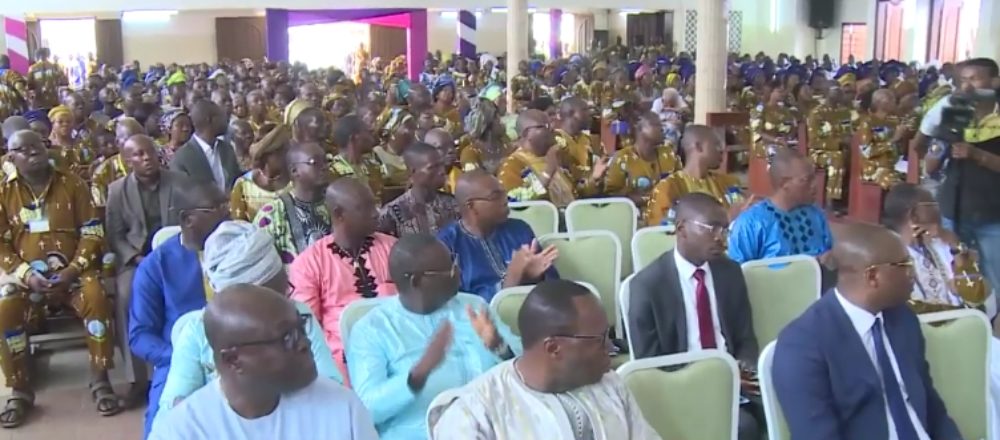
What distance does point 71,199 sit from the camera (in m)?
4.40

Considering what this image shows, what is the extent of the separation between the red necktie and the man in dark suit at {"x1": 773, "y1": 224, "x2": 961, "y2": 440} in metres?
0.61

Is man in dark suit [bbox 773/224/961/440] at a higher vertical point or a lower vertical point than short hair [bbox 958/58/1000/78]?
lower

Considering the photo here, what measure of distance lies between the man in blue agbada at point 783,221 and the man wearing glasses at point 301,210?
1667 millimetres

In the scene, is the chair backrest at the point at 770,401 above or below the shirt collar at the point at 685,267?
below


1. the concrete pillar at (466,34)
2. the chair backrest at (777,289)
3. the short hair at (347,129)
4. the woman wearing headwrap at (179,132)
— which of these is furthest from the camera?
the concrete pillar at (466,34)

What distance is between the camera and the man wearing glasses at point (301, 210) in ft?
13.3

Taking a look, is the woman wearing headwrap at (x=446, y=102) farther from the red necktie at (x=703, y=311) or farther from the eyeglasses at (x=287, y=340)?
the eyeglasses at (x=287, y=340)

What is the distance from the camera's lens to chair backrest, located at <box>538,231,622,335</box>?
3857 mm

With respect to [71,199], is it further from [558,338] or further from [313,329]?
[558,338]

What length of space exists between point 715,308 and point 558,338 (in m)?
1.20

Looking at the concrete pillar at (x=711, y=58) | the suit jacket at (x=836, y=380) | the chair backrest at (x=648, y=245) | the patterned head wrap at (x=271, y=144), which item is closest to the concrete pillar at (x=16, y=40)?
the concrete pillar at (x=711, y=58)

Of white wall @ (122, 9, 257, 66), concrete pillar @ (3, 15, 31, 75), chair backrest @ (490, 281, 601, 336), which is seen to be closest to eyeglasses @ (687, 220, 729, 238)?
chair backrest @ (490, 281, 601, 336)

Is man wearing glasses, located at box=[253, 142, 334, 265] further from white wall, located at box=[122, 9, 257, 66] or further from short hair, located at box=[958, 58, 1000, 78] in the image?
white wall, located at box=[122, 9, 257, 66]

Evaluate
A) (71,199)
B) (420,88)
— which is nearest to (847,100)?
(420,88)
